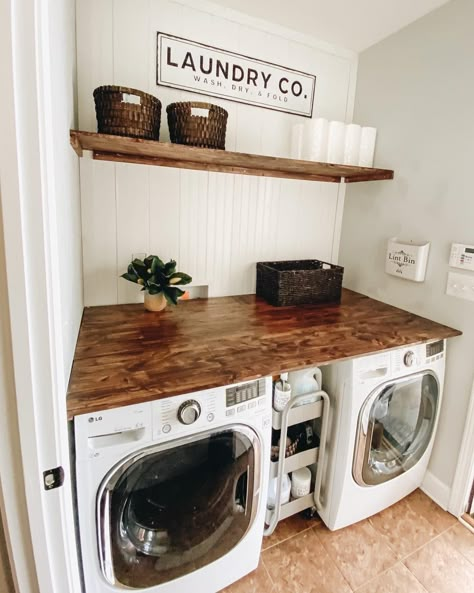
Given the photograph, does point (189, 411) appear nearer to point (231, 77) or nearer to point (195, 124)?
point (195, 124)

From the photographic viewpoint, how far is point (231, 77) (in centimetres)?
171

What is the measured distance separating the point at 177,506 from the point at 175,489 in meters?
0.07

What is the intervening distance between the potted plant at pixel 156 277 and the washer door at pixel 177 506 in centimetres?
72

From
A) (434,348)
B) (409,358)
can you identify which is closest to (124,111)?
(409,358)

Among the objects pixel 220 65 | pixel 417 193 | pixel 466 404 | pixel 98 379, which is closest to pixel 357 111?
pixel 417 193

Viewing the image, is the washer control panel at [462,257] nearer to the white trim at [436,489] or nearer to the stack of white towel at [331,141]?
the stack of white towel at [331,141]

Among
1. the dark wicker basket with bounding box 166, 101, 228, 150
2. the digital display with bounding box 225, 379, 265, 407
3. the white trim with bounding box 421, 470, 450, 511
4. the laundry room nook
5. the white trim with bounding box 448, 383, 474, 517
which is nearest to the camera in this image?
the laundry room nook

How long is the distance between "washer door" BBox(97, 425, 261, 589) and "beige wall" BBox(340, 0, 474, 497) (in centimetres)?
110

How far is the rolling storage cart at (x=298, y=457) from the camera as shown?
1.35 m

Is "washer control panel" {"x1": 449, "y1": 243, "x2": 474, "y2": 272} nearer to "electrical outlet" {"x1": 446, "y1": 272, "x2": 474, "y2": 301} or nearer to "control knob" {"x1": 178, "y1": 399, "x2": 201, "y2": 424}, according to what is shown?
"electrical outlet" {"x1": 446, "y1": 272, "x2": 474, "y2": 301}

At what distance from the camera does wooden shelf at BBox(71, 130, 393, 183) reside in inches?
49.2

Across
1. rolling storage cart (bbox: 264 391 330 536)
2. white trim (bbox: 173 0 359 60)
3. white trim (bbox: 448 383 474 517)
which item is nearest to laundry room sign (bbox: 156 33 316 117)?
white trim (bbox: 173 0 359 60)

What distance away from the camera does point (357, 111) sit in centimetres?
206

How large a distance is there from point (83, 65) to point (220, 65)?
649 millimetres
